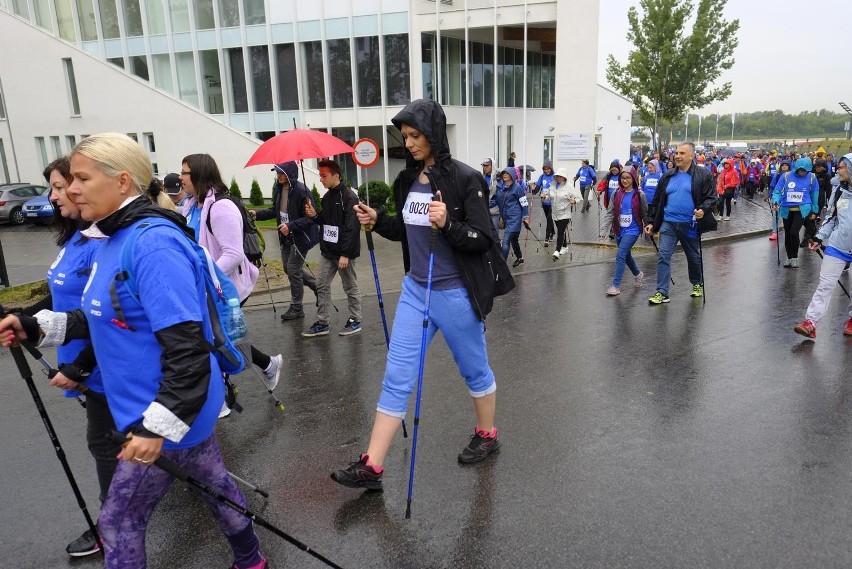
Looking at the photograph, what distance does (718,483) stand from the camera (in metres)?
3.71

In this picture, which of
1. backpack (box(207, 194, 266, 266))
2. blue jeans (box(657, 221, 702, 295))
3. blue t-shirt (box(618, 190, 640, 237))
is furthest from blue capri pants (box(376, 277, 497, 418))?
blue t-shirt (box(618, 190, 640, 237))

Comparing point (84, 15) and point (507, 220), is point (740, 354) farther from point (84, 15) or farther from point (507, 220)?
point (84, 15)

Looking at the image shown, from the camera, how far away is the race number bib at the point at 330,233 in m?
6.95

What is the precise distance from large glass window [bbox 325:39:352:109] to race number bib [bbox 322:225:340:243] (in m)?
20.9

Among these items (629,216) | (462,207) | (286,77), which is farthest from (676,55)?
(462,207)

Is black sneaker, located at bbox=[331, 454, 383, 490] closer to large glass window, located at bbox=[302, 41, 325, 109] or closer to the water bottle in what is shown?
the water bottle

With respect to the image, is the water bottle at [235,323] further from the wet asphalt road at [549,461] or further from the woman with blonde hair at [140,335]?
the wet asphalt road at [549,461]

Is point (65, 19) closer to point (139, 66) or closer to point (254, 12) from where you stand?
point (139, 66)

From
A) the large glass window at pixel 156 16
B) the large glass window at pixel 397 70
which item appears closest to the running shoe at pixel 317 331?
the large glass window at pixel 397 70

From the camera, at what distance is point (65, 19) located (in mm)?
28641

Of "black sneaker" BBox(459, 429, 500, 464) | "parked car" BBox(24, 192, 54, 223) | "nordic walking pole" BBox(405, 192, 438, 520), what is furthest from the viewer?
"parked car" BBox(24, 192, 54, 223)

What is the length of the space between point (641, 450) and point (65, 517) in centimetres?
358

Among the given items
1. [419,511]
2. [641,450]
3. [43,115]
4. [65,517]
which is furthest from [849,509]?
[43,115]

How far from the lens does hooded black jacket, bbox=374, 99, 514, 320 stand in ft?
11.3
